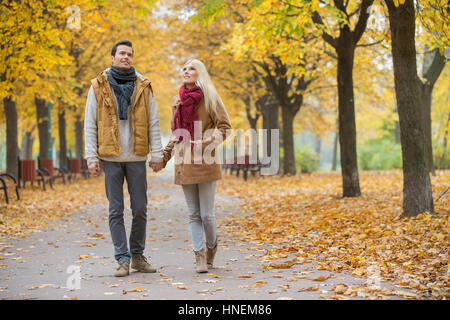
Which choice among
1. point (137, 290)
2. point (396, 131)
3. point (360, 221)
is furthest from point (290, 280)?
point (396, 131)

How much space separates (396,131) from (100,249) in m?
35.4

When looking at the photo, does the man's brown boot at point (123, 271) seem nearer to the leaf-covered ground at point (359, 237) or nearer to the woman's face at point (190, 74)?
the leaf-covered ground at point (359, 237)

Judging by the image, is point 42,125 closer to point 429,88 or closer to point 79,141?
point 79,141

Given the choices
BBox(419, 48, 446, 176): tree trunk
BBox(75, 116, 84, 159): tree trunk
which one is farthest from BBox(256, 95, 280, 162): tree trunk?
BBox(75, 116, 84, 159): tree trunk

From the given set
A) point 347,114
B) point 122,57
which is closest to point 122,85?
point 122,57

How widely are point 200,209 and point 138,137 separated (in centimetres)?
97

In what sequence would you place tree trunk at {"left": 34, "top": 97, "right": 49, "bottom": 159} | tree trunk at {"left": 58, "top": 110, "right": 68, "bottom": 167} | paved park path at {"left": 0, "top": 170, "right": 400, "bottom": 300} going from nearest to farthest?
paved park path at {"left": 0, "top": 170, "right": 400, "bottom": 300}
tree trunk at {"left": 34, "top": 97, "right": 49, "bottom": 159}
tree trunk at {"left": 58, "top": 110, "right": 68, "bottom": 167}

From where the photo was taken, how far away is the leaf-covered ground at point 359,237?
5.36 meters

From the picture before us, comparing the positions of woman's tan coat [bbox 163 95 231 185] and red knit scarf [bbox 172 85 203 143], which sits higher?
red knit scarf [bbox 172 85 203 143]

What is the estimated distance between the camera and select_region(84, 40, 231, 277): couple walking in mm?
5508

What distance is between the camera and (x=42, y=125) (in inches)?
840

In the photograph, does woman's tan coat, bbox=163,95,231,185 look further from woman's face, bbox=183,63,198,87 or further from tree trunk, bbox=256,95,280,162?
tree trunk, bbox=256,95,280,162

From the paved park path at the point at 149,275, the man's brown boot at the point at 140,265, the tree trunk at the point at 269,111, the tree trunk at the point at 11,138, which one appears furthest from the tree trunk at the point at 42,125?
the man's brown boot at the point at 140,265

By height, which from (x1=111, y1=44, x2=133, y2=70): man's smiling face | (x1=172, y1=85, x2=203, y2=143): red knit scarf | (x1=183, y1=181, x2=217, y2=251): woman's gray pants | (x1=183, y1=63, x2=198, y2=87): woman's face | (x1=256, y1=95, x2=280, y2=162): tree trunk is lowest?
(x1=183, y1=181, x2=217, y2=251): woman's gray pants
